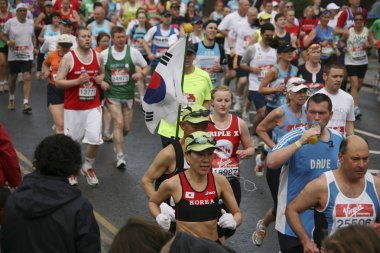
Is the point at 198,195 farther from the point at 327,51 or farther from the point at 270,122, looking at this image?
the point at 327,51

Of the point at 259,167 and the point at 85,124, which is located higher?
the point at 85,124

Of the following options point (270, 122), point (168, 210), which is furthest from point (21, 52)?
point (168, 210)

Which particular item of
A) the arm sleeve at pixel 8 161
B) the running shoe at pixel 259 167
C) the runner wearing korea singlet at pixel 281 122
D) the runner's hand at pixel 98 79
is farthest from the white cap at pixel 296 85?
the runner's hand at pixel 98 79

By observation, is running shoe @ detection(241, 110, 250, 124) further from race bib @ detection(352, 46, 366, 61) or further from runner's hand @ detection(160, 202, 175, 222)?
runner's hand @ detection(160, 202, 175, 222)

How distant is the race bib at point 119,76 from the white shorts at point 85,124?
0.87 meters

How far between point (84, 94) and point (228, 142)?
11.1 feet

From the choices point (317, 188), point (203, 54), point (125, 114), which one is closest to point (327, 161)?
point (317, 188)

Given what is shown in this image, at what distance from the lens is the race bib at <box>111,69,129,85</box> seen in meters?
11.5

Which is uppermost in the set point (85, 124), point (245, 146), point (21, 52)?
point (245, 146)

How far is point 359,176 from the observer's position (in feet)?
18.4

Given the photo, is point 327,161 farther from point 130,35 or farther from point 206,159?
point 130,35

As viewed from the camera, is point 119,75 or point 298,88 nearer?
point 298,88

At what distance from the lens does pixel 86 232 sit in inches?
194

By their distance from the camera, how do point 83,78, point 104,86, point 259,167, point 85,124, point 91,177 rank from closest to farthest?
point 83,78
point 91,177
point 85,124
point 104,86
point 259,167
